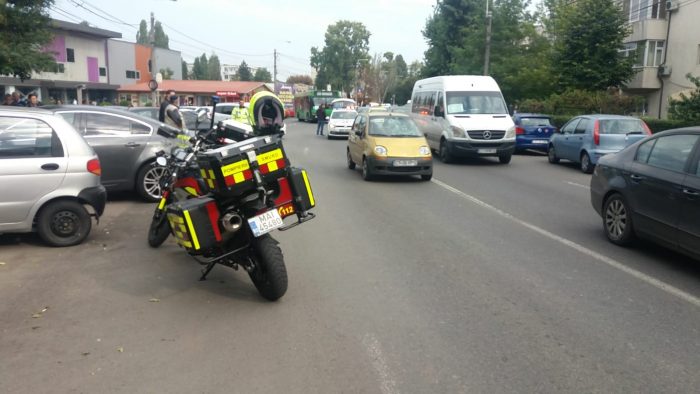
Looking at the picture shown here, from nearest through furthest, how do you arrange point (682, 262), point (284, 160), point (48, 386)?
point (48, 386), point (284, 160), point (682, 262)

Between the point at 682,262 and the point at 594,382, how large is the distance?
3.72m

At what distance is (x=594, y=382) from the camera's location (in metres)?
3.90

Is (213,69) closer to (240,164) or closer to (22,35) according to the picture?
(22,35)

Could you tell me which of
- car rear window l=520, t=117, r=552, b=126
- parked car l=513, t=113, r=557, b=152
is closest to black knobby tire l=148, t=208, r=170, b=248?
parked car l=513, t=113, r=557, b=152

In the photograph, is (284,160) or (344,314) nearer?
(344,314)

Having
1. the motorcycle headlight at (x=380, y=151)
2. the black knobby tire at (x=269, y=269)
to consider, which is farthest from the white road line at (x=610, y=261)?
the black knobby tire at (x=269, y=269)

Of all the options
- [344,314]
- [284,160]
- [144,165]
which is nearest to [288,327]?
[344,314]

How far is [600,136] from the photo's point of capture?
50.8ft

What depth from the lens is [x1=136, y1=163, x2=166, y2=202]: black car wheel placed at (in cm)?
1047

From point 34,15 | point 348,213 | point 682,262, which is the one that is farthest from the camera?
point 34,15

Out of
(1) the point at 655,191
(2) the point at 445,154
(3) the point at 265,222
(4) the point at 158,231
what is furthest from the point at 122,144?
(2) the point at 445,154

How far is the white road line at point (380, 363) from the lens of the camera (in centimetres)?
383

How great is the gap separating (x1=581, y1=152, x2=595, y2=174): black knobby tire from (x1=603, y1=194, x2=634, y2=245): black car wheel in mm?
8449

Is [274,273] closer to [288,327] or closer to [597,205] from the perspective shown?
[288,327]
